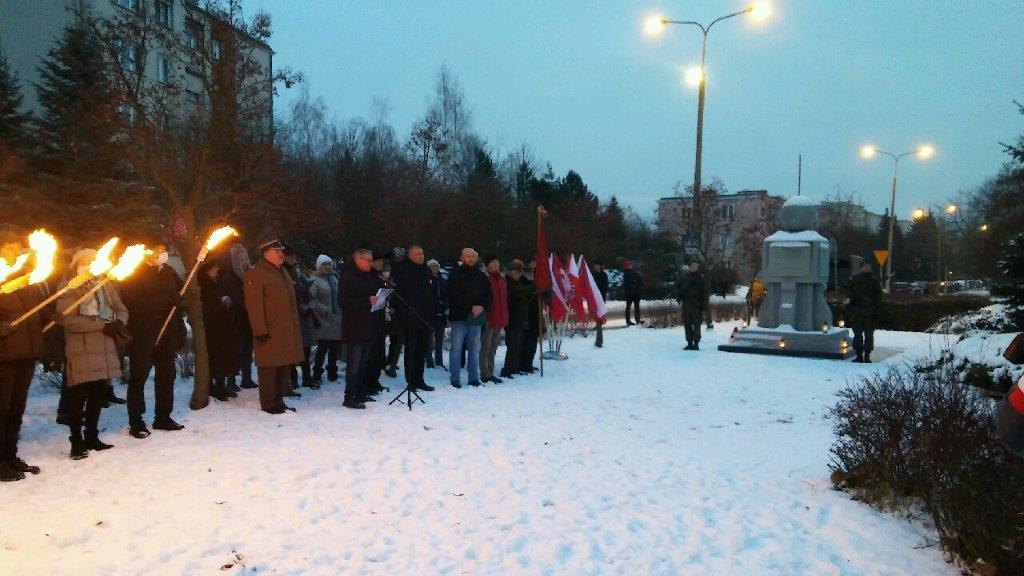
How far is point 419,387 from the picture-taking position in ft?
34.1

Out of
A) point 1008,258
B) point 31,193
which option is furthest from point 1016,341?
point 31,193

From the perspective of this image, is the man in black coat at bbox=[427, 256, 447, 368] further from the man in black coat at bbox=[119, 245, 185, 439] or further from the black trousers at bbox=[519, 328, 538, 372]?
the man in black coat at bbox=[119, 245, 185, 439]

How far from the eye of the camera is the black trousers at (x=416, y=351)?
9.68 metres

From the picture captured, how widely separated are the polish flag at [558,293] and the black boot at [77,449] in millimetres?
8874

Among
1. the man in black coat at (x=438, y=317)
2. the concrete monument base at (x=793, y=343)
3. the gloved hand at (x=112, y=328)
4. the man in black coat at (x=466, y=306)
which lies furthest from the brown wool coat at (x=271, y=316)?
the concrete monument base at (x=793, y=343)

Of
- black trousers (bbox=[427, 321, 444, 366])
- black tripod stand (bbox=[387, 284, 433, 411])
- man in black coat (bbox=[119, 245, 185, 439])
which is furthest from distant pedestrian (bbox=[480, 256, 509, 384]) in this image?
man in black coat (bbox=[119, 245, 185, 439])

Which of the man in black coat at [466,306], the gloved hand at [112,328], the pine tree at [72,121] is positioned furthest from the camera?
the pine tree at [72,121]

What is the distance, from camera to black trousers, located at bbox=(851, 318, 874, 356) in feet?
47.2

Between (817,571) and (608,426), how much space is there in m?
4.06

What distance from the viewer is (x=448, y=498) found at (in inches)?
226

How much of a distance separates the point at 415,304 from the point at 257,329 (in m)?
2.43

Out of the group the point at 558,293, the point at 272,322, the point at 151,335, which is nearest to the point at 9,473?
the point at 151,335

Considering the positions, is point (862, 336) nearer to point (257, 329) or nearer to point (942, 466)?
point (942, 466)

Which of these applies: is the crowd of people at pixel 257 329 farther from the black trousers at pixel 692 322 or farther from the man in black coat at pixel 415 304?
the black trousers at pixel 692 322
